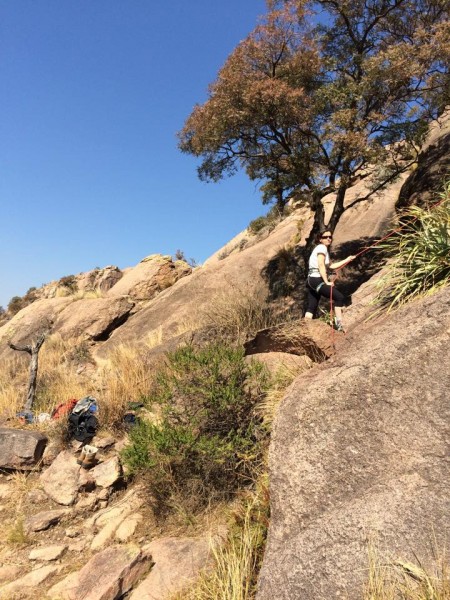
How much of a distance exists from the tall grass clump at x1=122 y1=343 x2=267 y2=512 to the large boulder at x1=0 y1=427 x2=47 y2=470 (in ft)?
7.52

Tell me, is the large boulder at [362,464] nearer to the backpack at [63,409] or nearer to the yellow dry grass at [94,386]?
the yellow dry grass at [94,386]

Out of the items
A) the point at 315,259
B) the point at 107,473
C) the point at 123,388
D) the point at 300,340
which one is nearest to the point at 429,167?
the point at 315,259

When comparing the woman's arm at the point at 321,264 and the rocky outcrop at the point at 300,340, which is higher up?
the woman's arm at the point at 321,264

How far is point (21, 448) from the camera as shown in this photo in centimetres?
621

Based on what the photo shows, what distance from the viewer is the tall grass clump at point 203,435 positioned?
427cm

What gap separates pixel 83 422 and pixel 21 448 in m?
0.91

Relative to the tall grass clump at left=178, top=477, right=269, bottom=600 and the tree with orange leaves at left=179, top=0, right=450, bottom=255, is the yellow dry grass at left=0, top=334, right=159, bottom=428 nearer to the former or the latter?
the tall grass clump at left=178, top=477, right=269, bottom=600

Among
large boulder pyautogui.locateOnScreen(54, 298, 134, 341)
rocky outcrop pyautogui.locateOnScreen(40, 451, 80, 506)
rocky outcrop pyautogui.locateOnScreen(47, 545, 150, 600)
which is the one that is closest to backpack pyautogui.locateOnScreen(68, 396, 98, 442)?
rocky outcrop pyautogui.locateOnScreen(40, 451, 80, 506)

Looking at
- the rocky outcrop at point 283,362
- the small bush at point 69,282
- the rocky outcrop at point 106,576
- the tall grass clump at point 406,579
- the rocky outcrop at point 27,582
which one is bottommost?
the tall grass clump at point 406,579

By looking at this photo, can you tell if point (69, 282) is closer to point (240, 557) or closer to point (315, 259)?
point (315, 259)

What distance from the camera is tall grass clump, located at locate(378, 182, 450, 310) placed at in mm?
3602

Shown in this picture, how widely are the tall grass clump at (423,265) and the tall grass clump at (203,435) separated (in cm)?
167

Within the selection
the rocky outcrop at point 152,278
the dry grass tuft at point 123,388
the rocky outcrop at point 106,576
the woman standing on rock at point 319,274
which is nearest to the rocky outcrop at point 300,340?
the woman standing on rock at point 319,274

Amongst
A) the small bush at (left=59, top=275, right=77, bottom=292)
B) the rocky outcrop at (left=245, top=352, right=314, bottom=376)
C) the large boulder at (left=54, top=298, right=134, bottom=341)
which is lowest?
the rocky outcrop at (left=245, top=352, right=314, bottom=376)
